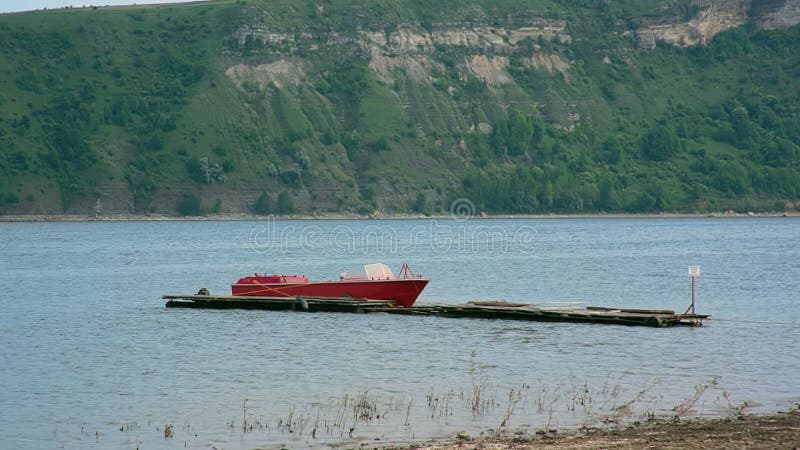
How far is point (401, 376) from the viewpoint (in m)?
37.6

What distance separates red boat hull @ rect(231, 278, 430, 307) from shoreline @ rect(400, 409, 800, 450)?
27391 millimetres

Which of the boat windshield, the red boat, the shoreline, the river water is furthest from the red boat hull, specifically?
the shoreline

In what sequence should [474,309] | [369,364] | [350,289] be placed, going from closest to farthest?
[369,364], [474,309], [350,289]

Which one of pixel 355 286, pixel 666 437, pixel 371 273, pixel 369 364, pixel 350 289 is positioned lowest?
pixel 666 437

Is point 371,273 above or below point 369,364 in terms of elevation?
above

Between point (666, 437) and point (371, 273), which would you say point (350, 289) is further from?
point (666, 437)

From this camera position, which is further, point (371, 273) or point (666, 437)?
point (371, 273)

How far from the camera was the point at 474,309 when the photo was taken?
51812mm

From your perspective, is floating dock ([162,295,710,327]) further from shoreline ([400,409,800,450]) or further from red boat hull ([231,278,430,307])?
shoreline ([400,409,800,450])

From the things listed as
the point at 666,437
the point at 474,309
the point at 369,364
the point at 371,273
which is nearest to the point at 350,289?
the point at 371,273

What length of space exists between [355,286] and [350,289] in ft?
1.14

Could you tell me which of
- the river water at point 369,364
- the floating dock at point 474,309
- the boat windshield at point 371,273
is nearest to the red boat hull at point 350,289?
the boat windshield at point 371,273

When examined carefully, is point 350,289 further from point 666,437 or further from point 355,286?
point 666,437

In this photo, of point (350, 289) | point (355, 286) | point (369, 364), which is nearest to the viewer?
point (369, 364)
